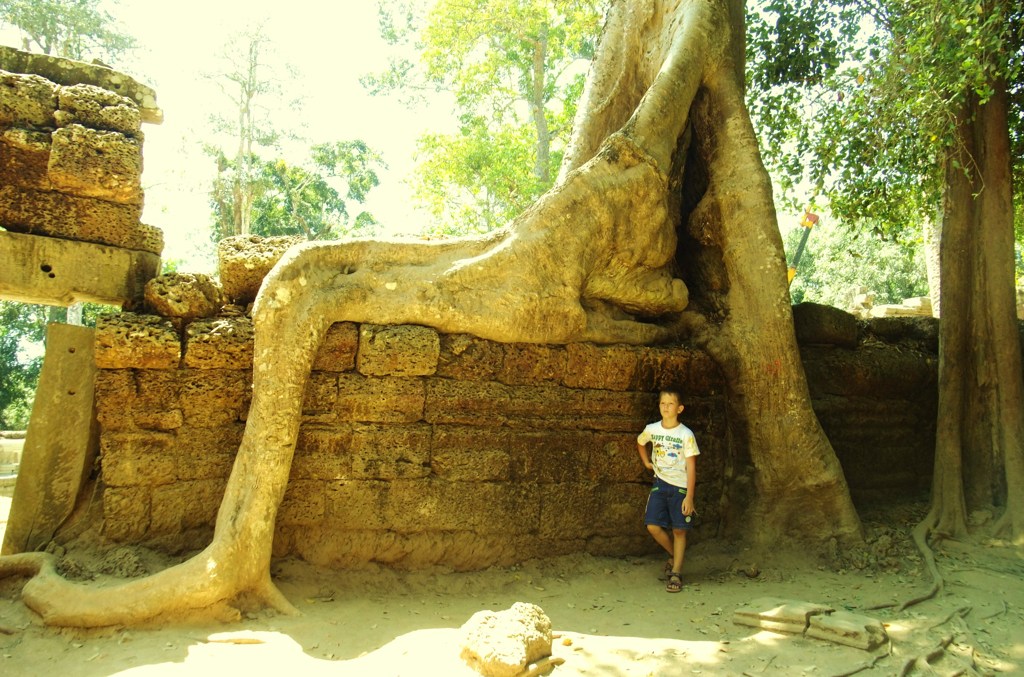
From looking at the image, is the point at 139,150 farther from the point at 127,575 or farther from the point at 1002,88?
the point at 1002,88

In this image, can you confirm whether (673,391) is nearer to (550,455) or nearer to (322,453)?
(550,455)

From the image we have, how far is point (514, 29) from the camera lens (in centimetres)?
1519

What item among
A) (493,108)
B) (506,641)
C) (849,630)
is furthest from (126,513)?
(493,108)

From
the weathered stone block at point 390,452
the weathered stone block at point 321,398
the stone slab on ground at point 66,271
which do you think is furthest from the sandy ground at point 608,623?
the stone slab on ground at point 66,271

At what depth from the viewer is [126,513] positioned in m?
3.63

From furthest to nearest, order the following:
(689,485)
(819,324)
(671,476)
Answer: (819,324)
(671,476)
(689,485)

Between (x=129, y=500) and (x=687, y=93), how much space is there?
15.2 feet

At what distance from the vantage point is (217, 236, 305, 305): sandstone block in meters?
4.15

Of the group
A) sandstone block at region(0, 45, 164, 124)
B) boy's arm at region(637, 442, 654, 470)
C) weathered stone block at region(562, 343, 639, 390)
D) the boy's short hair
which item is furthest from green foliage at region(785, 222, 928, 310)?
sandstone block at region(0, 45, 164, 124)

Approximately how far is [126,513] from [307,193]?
18921 mm

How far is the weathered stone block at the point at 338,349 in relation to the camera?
3.86 m

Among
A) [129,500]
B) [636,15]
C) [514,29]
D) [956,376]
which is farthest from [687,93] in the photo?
[514,29]

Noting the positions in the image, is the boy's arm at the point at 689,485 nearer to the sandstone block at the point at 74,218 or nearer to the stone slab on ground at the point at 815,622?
the stone slab on ground at the point at 815,622

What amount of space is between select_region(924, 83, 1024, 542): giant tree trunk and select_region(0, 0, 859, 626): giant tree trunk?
1.04m
